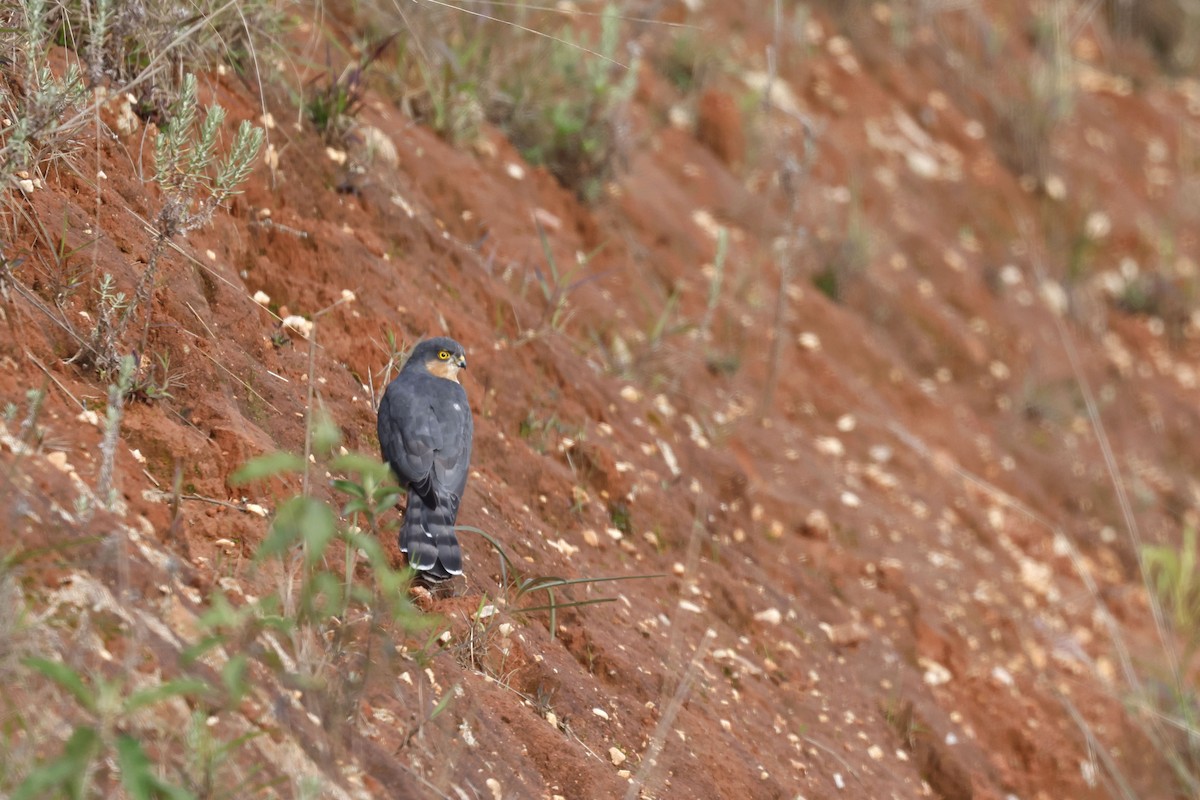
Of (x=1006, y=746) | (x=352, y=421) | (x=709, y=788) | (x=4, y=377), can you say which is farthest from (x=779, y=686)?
(x=4, y=377)

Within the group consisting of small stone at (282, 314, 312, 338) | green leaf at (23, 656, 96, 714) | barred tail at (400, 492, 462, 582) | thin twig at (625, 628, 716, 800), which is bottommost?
thin twig at (625, 628, 716, 800)

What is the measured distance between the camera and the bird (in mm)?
3391

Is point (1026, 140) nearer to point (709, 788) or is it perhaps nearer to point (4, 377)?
point (709, 788)

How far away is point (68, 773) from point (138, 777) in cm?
11

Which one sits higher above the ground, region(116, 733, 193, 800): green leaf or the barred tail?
region(116, 733, 193, 800): green leaf

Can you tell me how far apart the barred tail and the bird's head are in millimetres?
725

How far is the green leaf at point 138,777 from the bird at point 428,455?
1.14m

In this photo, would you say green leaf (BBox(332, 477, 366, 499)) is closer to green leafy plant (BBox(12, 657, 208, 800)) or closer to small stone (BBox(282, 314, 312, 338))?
green leafy plant (BBox(12, 657, 208, 800))

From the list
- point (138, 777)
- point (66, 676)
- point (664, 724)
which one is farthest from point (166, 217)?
point (664, 724)

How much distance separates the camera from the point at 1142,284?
936 centimetres

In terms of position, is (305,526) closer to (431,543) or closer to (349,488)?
(349,488)

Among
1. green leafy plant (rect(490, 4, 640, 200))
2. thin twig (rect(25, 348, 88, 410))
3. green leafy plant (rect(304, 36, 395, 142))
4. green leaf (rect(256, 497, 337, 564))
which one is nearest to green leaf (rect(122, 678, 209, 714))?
green leaf (rect(256, 497, 337, 564))

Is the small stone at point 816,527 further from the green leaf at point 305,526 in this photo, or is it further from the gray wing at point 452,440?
the green leaf at point 305,526

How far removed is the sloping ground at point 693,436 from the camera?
9.11ft
